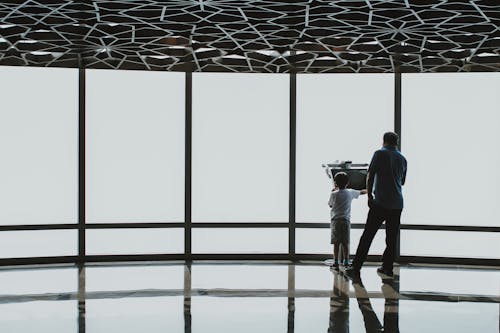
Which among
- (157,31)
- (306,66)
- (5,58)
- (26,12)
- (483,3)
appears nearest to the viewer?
(483,3)

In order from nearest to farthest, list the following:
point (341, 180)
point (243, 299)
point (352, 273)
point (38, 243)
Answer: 1. point (243, 299)
2. point (352, 273)
3. point (341, 180)
4. point (38, 243)

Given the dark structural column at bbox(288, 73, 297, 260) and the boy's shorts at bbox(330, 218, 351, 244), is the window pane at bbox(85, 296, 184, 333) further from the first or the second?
the dark structural column at bbox(288, 73, 297, 260)

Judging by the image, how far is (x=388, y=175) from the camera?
7.02 meters

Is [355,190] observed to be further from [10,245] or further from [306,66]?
[10,245]

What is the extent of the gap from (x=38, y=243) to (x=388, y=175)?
14.7 ft

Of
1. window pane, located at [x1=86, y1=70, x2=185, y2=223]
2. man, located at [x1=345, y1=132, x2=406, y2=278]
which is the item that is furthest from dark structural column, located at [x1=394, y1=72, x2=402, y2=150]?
window pane, located at [x1=86, y1=70, x2=185, y2=223]

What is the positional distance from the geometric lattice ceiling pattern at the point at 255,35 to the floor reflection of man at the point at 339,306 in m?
2.65

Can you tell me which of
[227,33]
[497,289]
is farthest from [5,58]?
[497,289]

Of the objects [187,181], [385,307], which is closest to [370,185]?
[385,307]

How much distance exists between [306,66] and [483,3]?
9.94ft

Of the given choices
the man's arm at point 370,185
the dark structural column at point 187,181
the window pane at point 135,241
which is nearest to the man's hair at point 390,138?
the man's arm at point 370,185

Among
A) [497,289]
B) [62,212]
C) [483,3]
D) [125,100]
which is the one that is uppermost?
[483,3]

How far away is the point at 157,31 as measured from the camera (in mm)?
6359

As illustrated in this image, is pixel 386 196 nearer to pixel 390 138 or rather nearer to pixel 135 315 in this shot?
pixel 390 138
